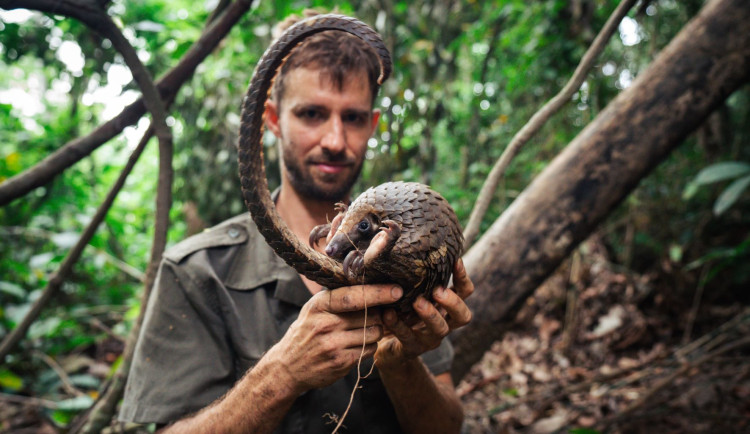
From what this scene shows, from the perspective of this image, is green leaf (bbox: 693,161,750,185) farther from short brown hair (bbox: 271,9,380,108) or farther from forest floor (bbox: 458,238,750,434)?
short brown hair (bbox: 271,9,380,108)

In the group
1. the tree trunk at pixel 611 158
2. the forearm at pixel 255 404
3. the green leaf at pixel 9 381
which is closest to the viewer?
the forearm at pixel 255 404

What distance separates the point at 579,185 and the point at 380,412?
1.54 meters

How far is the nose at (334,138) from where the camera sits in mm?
1817

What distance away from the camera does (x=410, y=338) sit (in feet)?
4.53

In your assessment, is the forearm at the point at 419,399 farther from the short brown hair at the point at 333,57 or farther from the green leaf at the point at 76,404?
the green leaf at the point at 76,404

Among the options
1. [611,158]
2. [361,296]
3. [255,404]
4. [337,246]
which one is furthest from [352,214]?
[611,158]

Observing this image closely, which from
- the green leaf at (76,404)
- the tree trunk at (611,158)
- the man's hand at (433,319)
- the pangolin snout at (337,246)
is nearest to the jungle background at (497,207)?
the green leaf at (76,404)

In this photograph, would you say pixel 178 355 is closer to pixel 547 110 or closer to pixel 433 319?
pixel 433 319

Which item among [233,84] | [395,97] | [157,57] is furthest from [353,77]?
[157,57]

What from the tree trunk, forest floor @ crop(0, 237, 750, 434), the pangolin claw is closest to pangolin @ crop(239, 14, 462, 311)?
the pangolin claw

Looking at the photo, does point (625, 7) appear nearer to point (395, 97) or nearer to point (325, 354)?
point (325, 354)

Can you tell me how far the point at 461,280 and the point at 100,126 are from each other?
158cm

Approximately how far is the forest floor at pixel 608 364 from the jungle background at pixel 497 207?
0.02 m

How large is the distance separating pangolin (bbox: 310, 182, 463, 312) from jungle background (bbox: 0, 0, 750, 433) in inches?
82.0
